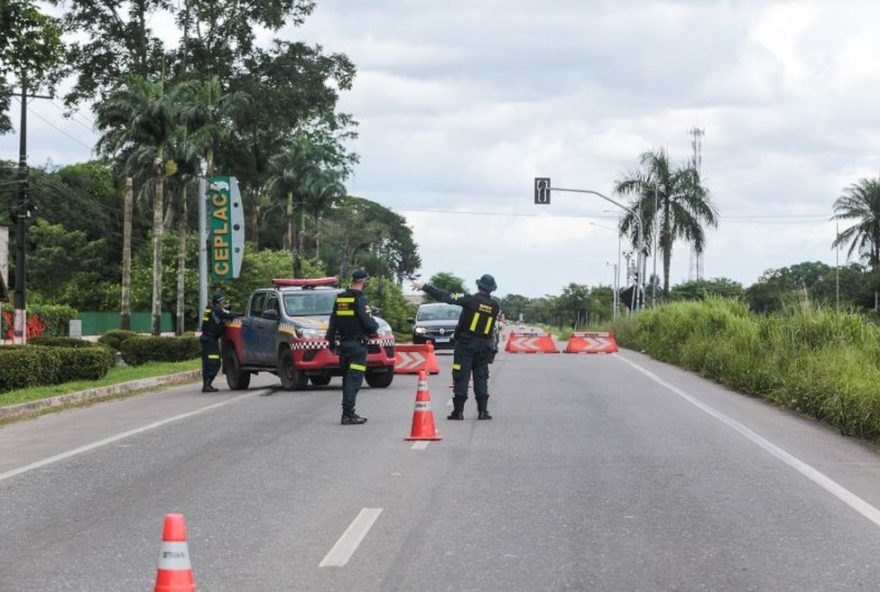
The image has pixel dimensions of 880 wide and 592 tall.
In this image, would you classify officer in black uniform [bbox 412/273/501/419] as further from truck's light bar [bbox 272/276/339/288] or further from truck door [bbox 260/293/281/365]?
truck's light bar [bbox 272/276/339/288]

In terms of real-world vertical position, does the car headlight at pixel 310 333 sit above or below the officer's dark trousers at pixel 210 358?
above

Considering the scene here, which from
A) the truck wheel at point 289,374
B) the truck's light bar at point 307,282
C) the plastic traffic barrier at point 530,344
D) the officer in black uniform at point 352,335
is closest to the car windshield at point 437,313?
the plastic traffic barrier at point 530,344

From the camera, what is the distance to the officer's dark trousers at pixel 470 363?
15.6m

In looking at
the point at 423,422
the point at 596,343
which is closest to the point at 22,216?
the point at 596,343

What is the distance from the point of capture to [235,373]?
920 inches

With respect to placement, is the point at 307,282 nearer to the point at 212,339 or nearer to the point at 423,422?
the point at 212,339

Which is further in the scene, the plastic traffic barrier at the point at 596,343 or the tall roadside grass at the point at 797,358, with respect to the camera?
the plastic traffic barrier at the point at 596,343

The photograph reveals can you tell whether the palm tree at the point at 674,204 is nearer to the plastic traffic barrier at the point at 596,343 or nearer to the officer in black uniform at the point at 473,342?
the plastic traffic barrier at the point at 596,343

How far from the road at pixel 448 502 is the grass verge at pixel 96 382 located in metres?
2.34

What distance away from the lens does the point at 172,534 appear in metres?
4.92

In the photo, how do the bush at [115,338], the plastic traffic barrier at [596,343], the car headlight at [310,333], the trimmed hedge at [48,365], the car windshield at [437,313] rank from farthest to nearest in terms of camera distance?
1. the plastic traffic barrier at [596,343]
2. the bush at [115,338]
3. the car windshield at [437,313]
4. the car headlight at [310,333]
5. the trimmed hedge at [48,365]

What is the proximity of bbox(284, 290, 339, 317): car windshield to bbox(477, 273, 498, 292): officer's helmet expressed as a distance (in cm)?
662

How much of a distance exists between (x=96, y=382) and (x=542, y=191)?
27761 mm

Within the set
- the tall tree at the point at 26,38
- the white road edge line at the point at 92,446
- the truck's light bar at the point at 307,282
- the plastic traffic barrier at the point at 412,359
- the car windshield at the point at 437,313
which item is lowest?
the white road edge line at the point at 92,446
